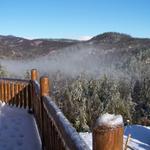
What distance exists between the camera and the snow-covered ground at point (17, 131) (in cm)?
626

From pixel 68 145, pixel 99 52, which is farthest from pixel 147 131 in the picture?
pixel 99 52

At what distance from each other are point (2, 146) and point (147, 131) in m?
16.6

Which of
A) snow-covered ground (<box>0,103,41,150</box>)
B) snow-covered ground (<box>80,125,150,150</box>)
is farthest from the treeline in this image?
snow-covered ground (<box>0,103,41,150</box>)

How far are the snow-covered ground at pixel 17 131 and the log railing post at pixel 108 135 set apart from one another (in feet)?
14.4

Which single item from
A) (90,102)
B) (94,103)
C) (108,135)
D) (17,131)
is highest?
(108,135)

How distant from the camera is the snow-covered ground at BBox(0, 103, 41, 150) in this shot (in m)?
6.26

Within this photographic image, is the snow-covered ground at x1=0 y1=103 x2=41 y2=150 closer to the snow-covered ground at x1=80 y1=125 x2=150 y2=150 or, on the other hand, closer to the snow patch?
the snow patch

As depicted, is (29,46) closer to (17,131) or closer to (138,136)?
(138,136)

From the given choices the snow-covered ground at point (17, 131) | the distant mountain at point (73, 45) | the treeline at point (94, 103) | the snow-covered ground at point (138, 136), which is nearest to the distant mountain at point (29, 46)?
the distant mountain at point (73, 45)

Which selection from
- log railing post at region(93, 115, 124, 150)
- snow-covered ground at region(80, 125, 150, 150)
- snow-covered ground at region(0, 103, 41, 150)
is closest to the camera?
log railing post at region(93, 115, 124, 150)

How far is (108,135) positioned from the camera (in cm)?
182

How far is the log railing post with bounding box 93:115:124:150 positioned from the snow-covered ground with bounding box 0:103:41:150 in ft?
14.4

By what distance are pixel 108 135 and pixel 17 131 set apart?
570cm

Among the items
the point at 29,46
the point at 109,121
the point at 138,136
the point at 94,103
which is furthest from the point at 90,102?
the point at 29,46
